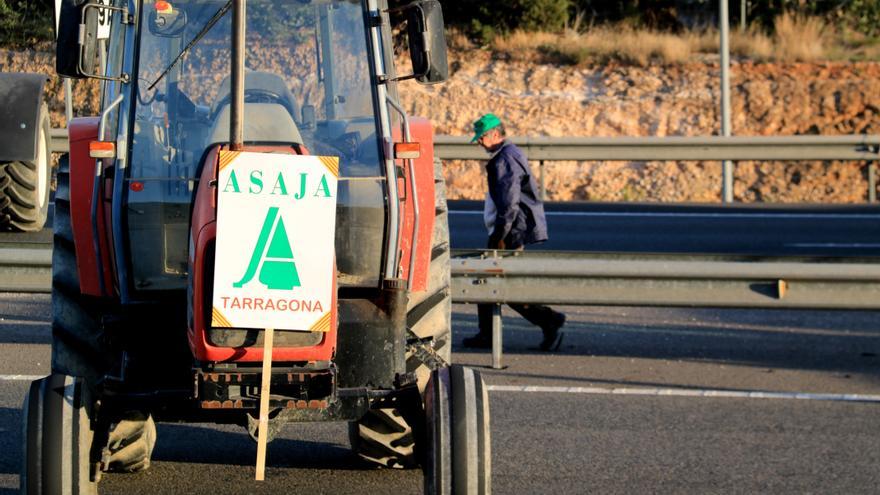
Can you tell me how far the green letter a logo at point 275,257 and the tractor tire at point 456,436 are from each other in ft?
2.33

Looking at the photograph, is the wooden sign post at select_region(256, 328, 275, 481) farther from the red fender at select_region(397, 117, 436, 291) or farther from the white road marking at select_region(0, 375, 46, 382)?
the white road marking at select_region(0, 375, 46, 382)

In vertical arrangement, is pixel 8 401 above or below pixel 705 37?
below

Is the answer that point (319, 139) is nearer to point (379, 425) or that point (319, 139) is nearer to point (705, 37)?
point (379, 425)

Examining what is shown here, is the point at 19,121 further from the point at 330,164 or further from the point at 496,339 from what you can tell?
the point at 330,164

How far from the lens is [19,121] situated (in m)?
13.1

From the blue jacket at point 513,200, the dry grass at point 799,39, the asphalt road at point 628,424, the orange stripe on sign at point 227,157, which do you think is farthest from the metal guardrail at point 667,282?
the dry grass at point 799,39

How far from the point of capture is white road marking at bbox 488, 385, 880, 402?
877 centimetres

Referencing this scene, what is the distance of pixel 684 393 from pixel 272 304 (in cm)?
443

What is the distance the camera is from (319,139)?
593 centimetres

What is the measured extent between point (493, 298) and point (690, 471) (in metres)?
2.82

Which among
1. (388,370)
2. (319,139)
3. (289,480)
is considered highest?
(319,139)

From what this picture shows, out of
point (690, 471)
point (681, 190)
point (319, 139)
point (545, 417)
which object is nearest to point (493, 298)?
point (545, 417)

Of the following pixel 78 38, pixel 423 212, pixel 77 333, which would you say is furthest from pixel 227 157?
pixel 77 333

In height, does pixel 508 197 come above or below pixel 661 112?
below
